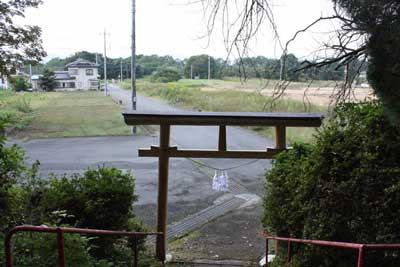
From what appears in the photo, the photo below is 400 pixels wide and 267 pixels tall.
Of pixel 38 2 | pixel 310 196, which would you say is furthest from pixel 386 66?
pixel 38 2

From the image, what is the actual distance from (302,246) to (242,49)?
4.57 ft

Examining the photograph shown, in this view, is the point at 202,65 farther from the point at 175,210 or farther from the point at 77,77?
the point at 77,77

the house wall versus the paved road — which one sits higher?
the house wall

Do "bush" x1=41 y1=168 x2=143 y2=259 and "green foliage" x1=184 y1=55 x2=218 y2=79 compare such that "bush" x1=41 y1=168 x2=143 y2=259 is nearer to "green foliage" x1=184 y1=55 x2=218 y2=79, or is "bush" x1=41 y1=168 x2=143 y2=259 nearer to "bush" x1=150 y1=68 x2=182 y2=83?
"green foliage" x1=184 y1=55 x2=218 y2=79

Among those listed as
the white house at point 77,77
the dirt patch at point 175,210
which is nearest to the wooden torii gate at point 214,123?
the dirt patch at point 175,210

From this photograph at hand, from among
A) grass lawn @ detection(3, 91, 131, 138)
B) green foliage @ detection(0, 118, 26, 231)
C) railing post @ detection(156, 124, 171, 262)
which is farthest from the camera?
grass lawn @ detection(3, 91, 131, 138)

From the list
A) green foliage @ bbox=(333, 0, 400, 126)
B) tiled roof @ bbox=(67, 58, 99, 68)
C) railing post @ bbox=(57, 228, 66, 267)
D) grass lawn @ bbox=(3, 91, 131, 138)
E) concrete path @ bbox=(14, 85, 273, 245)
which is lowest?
concrete path @ bbox=(14, 85, 273, 245)

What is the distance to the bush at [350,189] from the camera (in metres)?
2.20

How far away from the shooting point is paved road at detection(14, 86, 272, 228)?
291 inches

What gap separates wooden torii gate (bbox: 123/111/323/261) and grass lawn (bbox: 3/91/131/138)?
35.8 ft

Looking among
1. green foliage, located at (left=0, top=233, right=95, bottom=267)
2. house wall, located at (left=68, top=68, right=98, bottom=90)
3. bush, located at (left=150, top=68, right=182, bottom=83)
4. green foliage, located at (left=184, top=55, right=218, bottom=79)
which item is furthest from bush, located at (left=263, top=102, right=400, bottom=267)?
house wall, located at (left=68, top=68, right=98, bottom=90)

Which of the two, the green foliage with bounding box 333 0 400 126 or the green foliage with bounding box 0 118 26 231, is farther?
the green foliage with bounding box 0 118 26 231

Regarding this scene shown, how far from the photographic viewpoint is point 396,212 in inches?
84.6

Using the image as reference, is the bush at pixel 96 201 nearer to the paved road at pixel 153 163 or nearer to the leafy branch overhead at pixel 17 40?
the paved road at pixel 153 163
